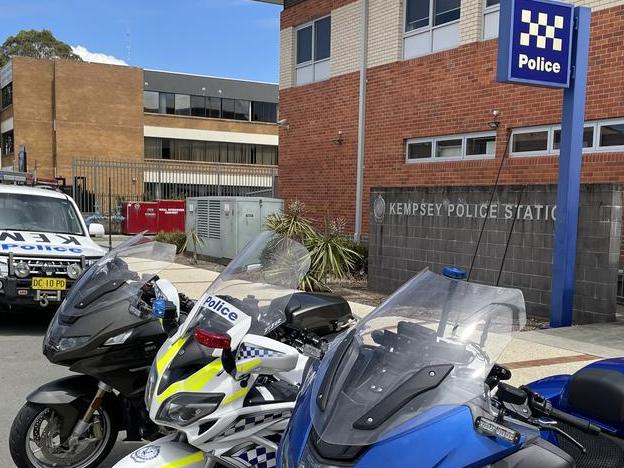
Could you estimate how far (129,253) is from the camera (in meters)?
4.09

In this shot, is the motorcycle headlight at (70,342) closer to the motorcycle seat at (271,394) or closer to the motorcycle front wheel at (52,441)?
the motorcycle front wheel at (52,441)

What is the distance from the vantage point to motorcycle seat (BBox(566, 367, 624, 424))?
2.31 metres

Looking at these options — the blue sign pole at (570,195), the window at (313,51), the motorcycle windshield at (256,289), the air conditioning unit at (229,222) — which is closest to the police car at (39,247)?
the motorcycle windshield at (256,289)

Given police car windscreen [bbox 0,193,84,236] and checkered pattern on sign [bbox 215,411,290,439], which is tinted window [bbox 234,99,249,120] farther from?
checkered pattern on sign [bbox 215,411,290,439]

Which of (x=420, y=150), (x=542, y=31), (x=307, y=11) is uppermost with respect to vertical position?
(x=307, y=11)

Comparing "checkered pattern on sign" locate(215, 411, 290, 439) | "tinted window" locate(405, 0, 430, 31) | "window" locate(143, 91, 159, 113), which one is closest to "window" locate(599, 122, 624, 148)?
"tinted window" locate(405, 0, 430, 31)

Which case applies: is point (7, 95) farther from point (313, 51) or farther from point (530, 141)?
point (530, 141)

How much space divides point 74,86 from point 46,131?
3.61m

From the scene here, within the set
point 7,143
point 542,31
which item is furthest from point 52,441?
point 7,143

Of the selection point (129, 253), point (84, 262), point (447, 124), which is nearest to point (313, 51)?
point (447, 124)

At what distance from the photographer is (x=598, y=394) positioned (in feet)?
7.81

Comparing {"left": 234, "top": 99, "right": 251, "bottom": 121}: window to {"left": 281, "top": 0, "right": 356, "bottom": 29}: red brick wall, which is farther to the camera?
{"left": 234, "top": 99, "right": 251, "bottom": 121}: window

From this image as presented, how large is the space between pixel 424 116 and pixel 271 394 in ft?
38.2

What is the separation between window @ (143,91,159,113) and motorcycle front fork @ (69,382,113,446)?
149ft
